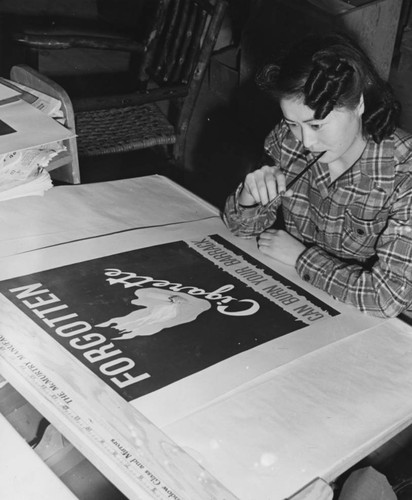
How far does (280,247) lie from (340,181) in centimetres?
21

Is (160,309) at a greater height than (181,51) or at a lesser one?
lesser

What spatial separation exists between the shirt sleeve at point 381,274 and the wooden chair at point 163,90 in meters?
1.05

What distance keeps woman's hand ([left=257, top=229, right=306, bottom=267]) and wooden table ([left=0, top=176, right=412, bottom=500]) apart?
0.36ft

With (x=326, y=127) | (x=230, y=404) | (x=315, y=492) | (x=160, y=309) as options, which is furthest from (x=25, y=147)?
(x=315, y=492)

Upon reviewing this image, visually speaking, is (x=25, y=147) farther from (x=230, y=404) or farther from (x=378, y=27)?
(x=378, y=27)

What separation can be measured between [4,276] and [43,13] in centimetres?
353

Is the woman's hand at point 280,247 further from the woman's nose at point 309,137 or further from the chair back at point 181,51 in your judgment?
the chair back at point 181,51

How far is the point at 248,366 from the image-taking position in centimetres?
99

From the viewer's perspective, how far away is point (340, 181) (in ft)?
4.73

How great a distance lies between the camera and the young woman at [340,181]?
1.26m

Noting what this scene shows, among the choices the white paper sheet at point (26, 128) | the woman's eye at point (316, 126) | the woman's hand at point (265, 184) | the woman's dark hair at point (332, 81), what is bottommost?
the woman's hand at point (265, 184)

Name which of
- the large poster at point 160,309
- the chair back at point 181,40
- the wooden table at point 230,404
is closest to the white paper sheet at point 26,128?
the wooden table at point 230,404

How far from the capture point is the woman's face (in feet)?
4.25

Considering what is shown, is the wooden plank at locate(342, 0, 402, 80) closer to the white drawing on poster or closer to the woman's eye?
the woman's eye
